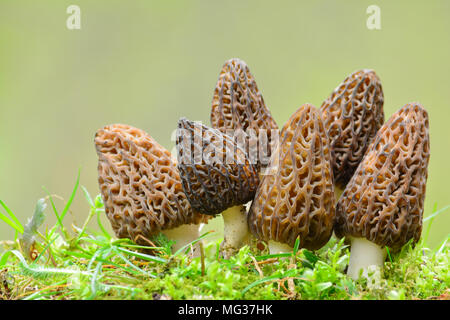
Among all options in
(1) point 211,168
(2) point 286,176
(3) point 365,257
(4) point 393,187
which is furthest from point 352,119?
(1) point 211,168

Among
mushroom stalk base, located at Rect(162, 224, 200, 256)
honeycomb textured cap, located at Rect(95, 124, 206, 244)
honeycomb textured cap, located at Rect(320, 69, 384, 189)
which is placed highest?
honeycomb textured cap, located at Rect(320, 69, 384, 189)

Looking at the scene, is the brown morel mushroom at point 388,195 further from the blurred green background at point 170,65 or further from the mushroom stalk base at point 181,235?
the blurred green background at point 170,65

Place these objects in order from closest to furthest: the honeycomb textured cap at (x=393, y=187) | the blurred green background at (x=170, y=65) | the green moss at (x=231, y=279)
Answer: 1. the green moss at (x=231, y=279)
2. the honeycomb textured cap at (x=393, y=187)
3. the blurred green background at (x=170, y=65)

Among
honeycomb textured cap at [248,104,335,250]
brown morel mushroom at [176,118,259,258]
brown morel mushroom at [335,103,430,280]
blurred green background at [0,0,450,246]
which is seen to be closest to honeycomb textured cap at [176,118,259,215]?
brown morel mushroom at [176,118,259,258]

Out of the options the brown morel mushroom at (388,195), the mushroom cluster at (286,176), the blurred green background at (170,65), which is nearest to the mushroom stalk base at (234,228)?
the mushroom cluster at (286,176)

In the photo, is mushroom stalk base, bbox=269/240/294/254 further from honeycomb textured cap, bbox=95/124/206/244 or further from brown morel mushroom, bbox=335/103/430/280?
honeycomb textured cap, bbox=95/124/206/244

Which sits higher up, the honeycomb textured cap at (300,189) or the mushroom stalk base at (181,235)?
the honeycomb textured cap at (300,189)

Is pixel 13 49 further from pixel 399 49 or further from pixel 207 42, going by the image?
pixel 399 49
